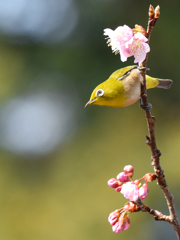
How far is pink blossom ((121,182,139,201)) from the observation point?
84 cm

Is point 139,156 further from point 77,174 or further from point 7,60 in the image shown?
point 7,60

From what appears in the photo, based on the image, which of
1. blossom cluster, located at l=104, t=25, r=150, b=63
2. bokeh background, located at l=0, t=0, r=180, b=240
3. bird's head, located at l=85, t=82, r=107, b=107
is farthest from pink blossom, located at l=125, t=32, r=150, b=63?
bokeh background, located at l=0, t=0, r=180, b=240

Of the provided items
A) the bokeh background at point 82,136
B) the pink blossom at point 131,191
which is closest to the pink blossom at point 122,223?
the pink blossom at point 131,191

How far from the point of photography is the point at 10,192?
4918 mm

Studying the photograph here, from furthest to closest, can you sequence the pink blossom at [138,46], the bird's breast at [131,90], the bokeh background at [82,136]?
the bokeh background at [82,136] → the bird's breast at [131,90] → the pink blossom at [138,46]

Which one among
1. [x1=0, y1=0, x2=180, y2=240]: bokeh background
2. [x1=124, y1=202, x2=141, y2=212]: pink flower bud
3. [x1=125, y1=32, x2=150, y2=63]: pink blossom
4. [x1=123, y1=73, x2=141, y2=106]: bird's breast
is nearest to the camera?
[x1=125, y1=32, x2=150, y2=63]: pink blossom

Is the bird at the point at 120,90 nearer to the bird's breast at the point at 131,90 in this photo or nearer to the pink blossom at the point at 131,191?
the bird's breast at the point at 131,90

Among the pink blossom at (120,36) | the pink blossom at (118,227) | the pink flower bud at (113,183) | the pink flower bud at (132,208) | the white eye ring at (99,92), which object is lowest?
the pink blossom at (118,227)

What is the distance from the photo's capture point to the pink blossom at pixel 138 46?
76cm

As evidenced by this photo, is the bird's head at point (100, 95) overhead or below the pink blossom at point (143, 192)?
overhead

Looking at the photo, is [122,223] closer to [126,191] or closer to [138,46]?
[126,191]

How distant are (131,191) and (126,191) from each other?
0.04 feet

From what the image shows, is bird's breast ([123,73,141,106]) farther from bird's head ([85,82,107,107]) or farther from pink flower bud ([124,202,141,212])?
pink flower bud ([124,202,141,212])

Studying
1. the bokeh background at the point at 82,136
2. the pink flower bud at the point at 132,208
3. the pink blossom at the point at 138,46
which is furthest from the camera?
the bokeh background at the point at 82,136
